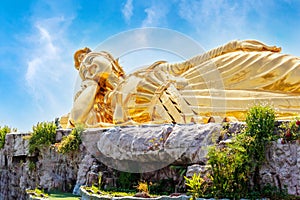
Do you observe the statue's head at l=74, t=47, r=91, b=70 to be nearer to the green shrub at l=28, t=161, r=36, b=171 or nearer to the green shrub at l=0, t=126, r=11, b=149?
the green shrub at l=0, t=126, r=11, b=149

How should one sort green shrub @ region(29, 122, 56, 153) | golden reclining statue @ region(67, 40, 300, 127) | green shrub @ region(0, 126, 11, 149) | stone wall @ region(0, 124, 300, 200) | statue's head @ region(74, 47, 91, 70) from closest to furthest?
stone wall @ region(0, 124, 300, 200) → green shrub @ region(29, 122, 56, 153) → golden reclining statue @ region(67, 40, 300, 127) → green shrub @ region(0, 126, 11, 149) → statue's head @ region(74, 47, 91, 70)

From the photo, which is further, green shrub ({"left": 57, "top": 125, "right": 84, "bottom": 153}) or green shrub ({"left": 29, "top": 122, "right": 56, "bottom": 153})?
green shrub ({"left": 29, "top": 122, "right": 56, "bottom": 153})

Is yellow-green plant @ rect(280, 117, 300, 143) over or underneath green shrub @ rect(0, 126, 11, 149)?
underneath

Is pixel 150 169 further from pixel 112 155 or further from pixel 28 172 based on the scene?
pixel 28 172

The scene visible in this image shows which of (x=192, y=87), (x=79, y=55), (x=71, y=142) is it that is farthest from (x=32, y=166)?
(x=192, y=87)

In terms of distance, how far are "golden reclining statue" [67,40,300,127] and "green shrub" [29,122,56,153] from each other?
39.6 inches

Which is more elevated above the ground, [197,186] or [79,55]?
[79,55]

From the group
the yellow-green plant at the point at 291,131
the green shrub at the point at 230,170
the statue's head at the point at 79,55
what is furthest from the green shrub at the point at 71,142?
the yellow-green plant at the point at 291,131

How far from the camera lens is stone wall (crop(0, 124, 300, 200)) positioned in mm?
5461

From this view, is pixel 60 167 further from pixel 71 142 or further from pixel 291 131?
pixel 291 131

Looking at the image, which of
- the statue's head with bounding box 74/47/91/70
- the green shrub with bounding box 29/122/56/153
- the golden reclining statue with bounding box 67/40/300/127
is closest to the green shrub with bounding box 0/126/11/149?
the green shrub with bounding box 29/122/56/153

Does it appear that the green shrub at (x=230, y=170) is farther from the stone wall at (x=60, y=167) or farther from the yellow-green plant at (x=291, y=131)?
the yellow-green plant at (x=291, y=131)

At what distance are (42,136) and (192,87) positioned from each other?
3571 millimetres

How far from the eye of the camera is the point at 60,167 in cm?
774
